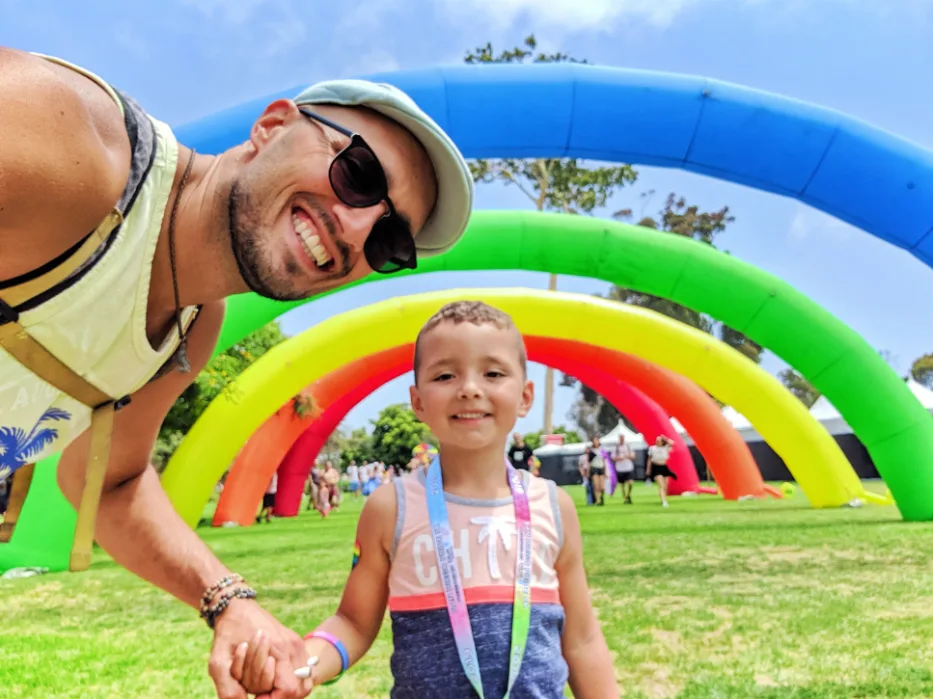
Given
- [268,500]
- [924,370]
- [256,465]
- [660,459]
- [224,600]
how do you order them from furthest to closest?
[924,370] < [660,459] < [268,500] < [256,465] < [224,600]

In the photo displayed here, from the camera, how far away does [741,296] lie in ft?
28.2

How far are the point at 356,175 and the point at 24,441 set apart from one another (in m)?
0.86

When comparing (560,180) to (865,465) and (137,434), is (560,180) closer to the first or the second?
(865,465)

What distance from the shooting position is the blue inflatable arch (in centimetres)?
571

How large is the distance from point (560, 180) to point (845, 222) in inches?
754

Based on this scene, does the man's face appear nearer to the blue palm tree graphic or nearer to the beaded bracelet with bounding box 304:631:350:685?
the blue palm tree graphic

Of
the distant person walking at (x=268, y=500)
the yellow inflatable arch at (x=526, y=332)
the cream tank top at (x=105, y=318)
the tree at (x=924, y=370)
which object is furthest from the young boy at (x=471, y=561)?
the tree at (x=924, y=370)

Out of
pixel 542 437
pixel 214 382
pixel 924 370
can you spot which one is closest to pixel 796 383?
pixel 924 370

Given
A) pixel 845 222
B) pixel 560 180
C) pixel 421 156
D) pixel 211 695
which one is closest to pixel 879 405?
pixel 845 222

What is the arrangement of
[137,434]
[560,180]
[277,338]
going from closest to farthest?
[137,434] < [277,338] < [560,180]

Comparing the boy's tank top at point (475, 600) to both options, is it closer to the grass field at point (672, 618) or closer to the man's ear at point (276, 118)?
the man's ear at point (276, 118)

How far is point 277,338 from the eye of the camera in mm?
17172

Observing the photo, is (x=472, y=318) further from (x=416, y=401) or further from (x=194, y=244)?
A: (x=194, y=244)

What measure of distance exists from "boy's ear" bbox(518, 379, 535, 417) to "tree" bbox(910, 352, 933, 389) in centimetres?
5088
